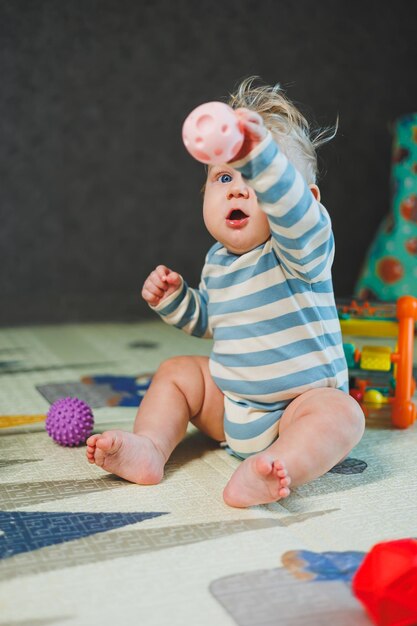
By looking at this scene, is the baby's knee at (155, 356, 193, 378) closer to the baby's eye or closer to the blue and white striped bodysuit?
the blue and white striped bodysuit

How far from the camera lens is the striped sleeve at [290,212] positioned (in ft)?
2.27

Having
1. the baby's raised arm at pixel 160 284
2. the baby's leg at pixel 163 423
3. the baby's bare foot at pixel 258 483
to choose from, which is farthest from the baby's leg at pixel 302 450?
the baby's raised arm at pixel 160 284

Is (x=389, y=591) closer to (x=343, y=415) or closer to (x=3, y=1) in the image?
(x=343, y=415)

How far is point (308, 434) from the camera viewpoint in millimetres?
749

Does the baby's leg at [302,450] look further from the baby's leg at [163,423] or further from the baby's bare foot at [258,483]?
the baby's leg at [163,423]

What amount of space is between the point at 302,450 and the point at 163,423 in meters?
0.18

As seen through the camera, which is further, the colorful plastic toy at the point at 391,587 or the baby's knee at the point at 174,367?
the baby's knee at the point at 174,367

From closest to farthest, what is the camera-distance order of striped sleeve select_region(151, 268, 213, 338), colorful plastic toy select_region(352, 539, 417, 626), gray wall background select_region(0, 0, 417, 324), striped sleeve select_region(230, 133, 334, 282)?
colorful plastic toy select_region(352, 539, 417, 626), striped sleeve select_region(230, 133, 334, 282), striped sleeve select_region(151, 268, 213, 338), gray wall background select_region(0, 0, 417, 324)

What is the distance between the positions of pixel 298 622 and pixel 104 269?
4.32ft

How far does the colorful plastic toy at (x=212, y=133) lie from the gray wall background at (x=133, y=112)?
1.11 metres

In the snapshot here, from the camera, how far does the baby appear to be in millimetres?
734

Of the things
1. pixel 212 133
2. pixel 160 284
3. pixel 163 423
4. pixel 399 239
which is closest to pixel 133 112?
pixel 399 239

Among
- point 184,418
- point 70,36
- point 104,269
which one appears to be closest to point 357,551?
point 184,418

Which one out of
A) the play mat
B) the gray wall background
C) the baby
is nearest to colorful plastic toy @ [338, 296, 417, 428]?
the play mat
